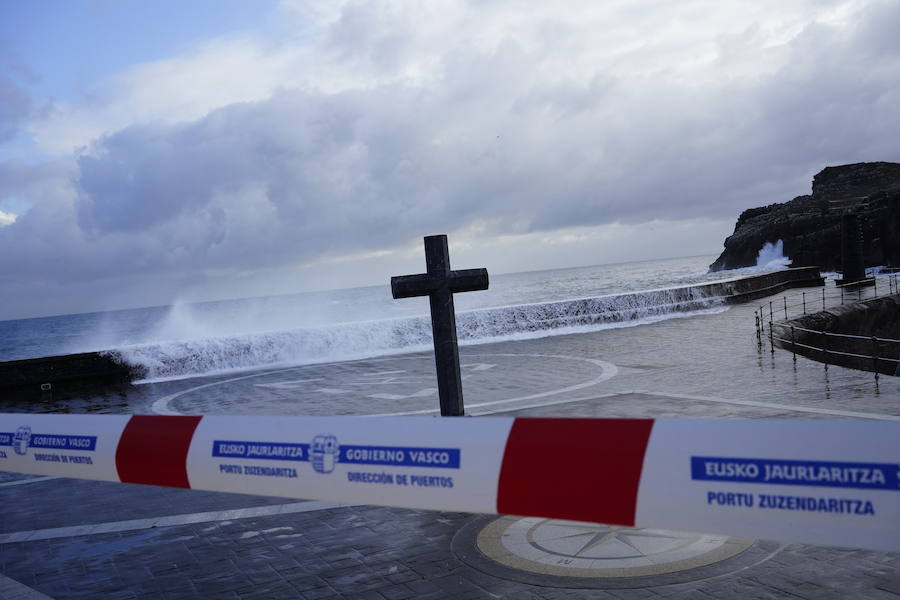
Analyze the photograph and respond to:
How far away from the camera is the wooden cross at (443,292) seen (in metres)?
8.87

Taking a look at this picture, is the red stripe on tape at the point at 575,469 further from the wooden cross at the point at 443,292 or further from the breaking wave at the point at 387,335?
the breaking wave at the point at 387,335

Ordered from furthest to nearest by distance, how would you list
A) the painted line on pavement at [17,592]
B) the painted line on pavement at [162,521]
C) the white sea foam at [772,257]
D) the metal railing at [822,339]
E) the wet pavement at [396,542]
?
1. the white sea foam at [772,257]
2. the metal railing at [822,339]
3. the painted line on pavement at [162,521]
4. the painted line on pavement at [17,592]
5. the wet pavement at [396,542]

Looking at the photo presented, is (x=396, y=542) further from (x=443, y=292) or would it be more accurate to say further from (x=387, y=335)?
(x=387, y=335)

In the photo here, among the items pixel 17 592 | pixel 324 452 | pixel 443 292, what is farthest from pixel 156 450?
pixel 443 292

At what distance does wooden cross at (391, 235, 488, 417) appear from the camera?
29.1 feet

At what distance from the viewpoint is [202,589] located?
5473 millimetres

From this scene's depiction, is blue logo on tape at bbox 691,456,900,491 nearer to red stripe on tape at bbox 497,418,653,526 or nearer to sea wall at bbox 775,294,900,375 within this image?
red stripe on tape at bbox 497,418,653,526

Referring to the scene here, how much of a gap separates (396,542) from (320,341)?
18.2 meters

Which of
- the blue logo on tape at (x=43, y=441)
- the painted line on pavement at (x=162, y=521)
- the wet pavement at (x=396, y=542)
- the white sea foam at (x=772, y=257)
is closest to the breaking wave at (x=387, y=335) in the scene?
the wet pavement at (x=396, y=542)

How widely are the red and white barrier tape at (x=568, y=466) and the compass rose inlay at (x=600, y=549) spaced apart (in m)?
2.22

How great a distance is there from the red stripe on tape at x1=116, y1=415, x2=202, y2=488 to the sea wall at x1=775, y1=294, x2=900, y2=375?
58.2 feet

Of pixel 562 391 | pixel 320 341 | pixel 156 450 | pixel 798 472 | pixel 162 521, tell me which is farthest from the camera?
pixel 320 341

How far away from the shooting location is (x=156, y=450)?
4457 millimetres

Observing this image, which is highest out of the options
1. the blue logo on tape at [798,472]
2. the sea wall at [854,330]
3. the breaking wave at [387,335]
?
the blue logo on tape at [798,472]
